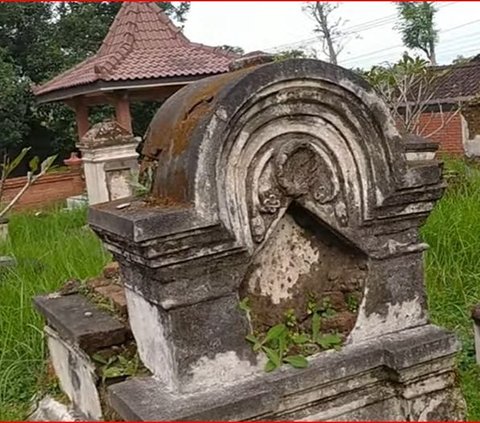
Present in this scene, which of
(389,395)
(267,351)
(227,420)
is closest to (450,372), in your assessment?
(389,395)

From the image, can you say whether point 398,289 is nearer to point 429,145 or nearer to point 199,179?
point 199,179

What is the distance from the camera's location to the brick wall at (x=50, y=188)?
14.0 metres

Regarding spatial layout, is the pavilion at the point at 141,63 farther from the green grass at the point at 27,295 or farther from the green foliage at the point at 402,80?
the green grass at the point at 27,295

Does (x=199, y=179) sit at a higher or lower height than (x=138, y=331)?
higher

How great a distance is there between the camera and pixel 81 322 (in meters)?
2.71

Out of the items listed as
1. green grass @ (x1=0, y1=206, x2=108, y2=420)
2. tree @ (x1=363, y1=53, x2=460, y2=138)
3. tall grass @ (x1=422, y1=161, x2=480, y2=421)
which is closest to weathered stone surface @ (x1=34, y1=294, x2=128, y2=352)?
green grass @ (x1=0, y1=206, x2=108, y2=420)

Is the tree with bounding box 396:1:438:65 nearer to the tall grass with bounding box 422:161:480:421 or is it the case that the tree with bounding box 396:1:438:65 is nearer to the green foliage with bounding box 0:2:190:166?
the green foliage with bounding box 0:2:190:166

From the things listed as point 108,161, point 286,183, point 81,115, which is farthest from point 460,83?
point 286,183

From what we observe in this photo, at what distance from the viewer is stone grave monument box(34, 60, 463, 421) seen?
209 centimetres

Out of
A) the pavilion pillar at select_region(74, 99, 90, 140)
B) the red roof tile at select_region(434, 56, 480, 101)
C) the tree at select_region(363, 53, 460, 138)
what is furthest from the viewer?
the red roof tile at select_region(434, 56, 480, 101)

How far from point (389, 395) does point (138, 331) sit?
0.84 meters

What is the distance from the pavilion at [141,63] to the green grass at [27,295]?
16.0 ft

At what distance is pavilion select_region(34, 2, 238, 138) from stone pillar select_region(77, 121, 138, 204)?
131 inches

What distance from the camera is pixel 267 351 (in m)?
2.23
